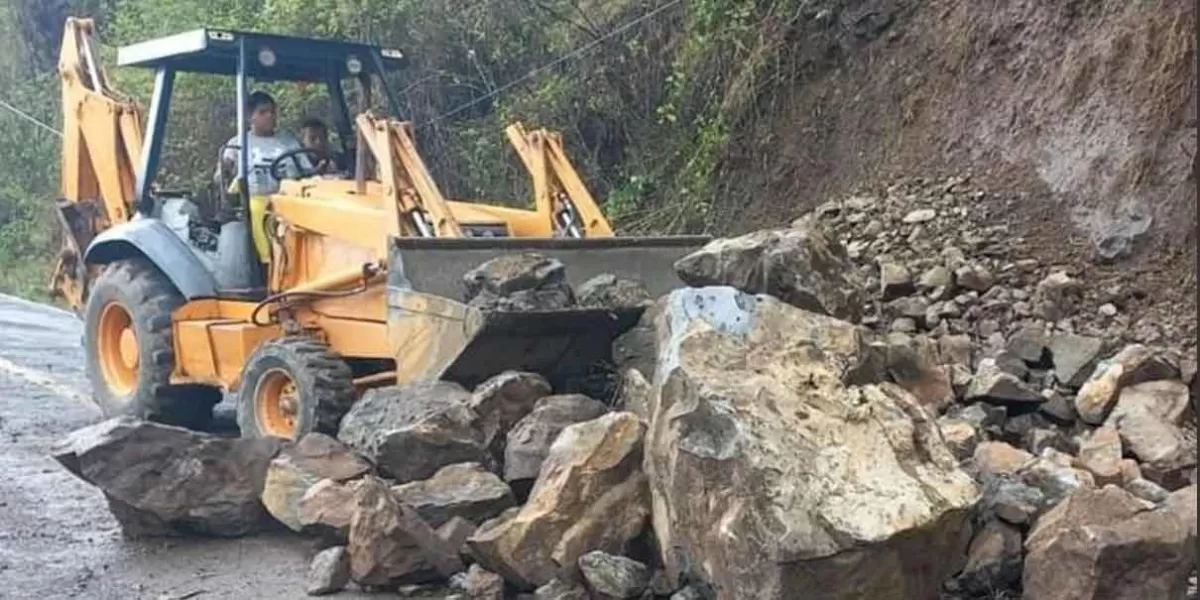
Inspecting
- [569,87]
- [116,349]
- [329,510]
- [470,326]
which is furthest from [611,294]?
[569,87]

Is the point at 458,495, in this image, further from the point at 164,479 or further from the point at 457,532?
the point at 164,479

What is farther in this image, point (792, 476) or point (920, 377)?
point (920, 377)

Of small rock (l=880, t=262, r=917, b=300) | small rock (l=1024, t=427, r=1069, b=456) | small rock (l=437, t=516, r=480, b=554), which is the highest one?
small rock (l=880, t=262, r=917, b=300)

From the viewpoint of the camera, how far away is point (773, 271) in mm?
5781

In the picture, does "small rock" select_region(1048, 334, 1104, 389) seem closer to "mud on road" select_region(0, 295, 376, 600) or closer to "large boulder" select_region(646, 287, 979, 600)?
"large boulder" select_region(646, 287, 979, 600)

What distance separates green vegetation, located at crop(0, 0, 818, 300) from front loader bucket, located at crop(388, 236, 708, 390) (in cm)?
404

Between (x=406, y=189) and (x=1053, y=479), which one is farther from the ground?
(x=406, y=189)

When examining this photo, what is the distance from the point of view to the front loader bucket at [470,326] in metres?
6.12

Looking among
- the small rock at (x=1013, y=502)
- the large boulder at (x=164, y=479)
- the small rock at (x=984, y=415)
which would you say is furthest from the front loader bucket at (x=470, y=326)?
the small rock at (x=1013, y=502)

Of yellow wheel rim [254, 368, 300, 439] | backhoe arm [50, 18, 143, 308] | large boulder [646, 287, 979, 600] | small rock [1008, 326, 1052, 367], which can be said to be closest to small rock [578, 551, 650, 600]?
large boulder [646, 287, 979, 600]

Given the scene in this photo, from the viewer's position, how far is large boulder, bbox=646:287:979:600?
3.95 meters

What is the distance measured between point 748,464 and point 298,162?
4552 millimetres

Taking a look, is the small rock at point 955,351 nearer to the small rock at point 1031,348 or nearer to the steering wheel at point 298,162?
the small rock at point 1031,348

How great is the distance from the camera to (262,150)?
308 inches
